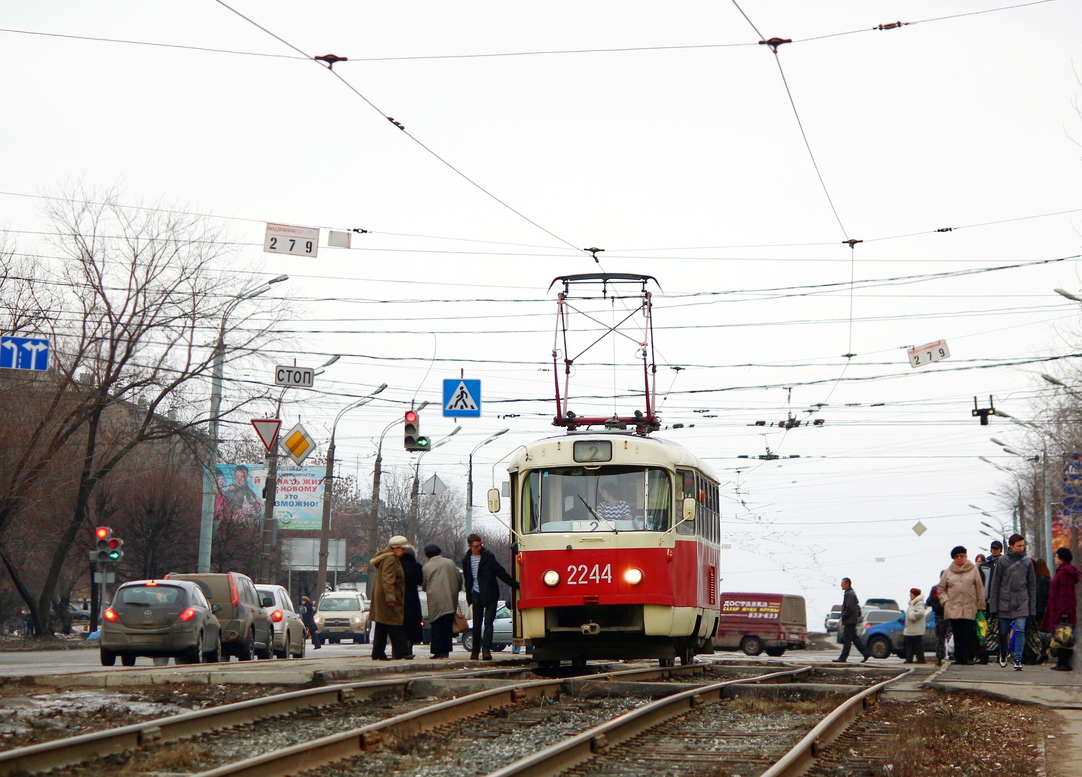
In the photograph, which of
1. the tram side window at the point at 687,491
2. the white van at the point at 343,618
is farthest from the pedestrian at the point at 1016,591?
the white van at the point at 343,618

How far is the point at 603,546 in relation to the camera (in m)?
15.8

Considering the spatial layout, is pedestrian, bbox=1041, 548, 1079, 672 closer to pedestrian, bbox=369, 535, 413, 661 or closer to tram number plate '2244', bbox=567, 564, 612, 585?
tram number plate '2244', bbox=567, 564, 612, 585

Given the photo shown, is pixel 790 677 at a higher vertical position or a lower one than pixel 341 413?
lower

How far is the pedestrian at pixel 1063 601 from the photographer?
18.0 m

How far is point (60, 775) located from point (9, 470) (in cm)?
3184

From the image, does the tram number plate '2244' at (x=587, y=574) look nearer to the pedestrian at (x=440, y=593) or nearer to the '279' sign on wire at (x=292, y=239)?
the pedestrian at (x=440, y=593)

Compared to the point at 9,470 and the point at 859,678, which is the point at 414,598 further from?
the point at 9,470

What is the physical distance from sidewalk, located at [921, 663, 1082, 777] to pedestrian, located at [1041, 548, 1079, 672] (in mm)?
336

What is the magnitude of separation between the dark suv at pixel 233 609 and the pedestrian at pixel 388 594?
22.5 feet

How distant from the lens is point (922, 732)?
9.99 metres

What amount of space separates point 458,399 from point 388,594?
39.1 feet

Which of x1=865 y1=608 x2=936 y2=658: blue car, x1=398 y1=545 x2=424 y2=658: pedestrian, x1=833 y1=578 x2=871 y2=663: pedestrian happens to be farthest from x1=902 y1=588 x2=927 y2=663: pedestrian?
x1=398 y1=545 x2=424 y2=658: pedestrian

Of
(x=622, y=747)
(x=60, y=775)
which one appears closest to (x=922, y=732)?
(x=622, y=747)

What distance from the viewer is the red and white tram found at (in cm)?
1577
